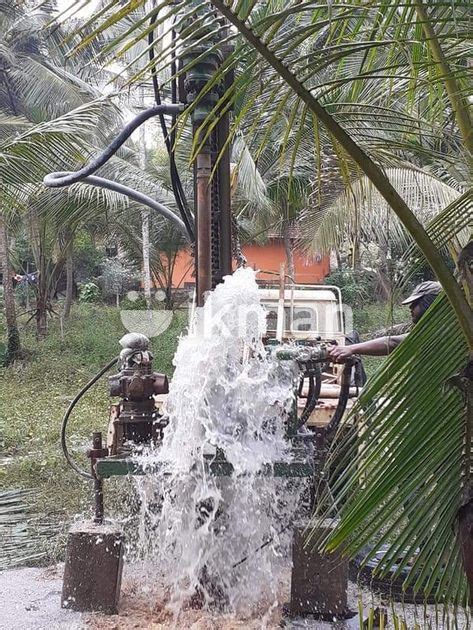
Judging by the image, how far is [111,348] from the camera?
62.3ft

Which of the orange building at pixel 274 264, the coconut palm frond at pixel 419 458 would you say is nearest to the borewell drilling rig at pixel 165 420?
the coconut palm frond at pixel 419 458

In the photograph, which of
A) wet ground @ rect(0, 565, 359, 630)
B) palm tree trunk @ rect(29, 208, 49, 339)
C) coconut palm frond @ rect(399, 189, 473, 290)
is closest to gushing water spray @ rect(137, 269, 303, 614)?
wet ground @ rect(0, 565, 359, 630)

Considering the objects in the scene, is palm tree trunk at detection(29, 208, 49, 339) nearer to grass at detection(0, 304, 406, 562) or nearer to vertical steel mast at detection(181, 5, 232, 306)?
grass at detection(0, 304, 406, 562)

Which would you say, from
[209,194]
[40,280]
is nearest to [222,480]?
[209,194]

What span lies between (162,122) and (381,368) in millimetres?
3851

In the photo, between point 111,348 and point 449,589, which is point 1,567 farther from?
point 111,348

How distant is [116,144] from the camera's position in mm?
5062

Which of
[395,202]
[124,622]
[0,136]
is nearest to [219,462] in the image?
[124,622]

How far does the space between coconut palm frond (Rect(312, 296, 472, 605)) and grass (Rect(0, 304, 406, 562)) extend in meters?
4.21

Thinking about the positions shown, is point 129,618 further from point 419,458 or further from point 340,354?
point 419,458

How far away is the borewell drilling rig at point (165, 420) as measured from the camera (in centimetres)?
403

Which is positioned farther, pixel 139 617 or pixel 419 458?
pixel 139 617

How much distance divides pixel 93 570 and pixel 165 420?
96 cm

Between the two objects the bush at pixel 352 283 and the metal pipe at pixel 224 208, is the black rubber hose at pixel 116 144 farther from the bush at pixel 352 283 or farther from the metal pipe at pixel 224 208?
the bush at pixel 352 283
